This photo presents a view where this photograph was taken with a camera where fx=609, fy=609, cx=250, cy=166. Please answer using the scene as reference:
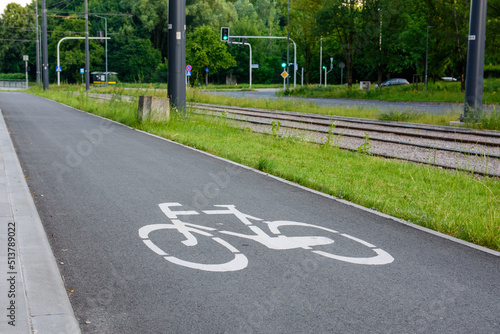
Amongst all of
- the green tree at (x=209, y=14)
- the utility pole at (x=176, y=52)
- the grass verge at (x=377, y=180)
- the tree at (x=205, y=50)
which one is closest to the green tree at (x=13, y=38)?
the green tree at (x=209, y=14)

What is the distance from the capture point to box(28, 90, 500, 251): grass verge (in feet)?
22.5

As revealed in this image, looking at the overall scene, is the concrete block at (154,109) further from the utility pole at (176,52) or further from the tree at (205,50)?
the tree at (205,50)

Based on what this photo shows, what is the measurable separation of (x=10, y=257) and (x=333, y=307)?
2674mm

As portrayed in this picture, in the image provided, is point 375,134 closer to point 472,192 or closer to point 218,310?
point 472,192

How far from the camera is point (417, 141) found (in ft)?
52.1

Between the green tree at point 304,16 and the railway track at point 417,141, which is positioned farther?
the green tree at point 304,16

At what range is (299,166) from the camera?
11.1 meters

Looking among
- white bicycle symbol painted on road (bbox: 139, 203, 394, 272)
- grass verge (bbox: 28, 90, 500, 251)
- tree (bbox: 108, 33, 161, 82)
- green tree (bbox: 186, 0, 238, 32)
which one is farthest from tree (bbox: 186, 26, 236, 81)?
white bicycle symbol painted on road (bbox: 139, 203, 394, 272)

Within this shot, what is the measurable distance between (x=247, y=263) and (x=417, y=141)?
460 inches

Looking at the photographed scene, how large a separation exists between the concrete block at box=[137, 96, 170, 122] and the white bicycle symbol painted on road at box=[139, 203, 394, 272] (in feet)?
35.9

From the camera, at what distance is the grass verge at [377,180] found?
6.86 metres

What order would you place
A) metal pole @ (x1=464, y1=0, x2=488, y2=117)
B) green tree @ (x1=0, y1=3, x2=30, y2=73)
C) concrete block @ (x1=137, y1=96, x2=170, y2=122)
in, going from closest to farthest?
1. concrete block @ (x1=137, y1=96, x2=170, y2=122)
2. metal pole @ (x1=464, y1=0, x2=488, y2=117)
3. green tree @ (x1=0, y1=3, x2=30, y2=73)

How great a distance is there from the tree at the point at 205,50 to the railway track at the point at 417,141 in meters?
65.5

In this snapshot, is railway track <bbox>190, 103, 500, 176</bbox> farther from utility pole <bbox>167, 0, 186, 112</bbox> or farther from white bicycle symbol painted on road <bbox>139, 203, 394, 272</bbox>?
white bicycle symbol painted on road <bbox>139, 203, 394, 272</bbox>
